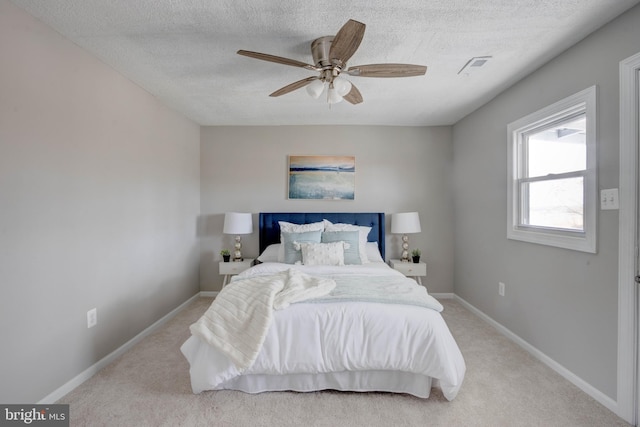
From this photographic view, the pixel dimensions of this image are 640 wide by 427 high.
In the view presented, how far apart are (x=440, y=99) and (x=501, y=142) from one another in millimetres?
788

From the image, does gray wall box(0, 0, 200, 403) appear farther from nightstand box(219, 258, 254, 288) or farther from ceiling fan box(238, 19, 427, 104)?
ceiling fan box(238, 19, 427, 104)

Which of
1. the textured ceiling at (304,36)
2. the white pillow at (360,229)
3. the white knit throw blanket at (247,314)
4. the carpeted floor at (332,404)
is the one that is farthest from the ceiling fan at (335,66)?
the carpeted floor at (332,404)

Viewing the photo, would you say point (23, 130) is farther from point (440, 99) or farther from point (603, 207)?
point (603, 207)

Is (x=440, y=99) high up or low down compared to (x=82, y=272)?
up

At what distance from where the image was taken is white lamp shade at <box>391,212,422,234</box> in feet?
11.8

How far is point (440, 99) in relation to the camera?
9.93 feet

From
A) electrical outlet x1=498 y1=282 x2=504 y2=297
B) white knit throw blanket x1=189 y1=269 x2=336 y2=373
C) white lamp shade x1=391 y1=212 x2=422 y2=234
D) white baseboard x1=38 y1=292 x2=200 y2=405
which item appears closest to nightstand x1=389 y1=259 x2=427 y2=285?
white lamp shade x1=391 y1=212 x2=422 y2=234

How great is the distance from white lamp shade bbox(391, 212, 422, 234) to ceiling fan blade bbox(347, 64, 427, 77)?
2.01 metres

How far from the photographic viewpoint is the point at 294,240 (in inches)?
125

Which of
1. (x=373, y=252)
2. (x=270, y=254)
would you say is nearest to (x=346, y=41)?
(x=373, y=252)

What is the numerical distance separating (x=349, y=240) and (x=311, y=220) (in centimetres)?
80

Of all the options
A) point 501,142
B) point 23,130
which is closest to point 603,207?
point 501,142

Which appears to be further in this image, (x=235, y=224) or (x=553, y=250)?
(x=235, y=224)

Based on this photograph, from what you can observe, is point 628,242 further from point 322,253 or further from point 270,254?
point 270,254
